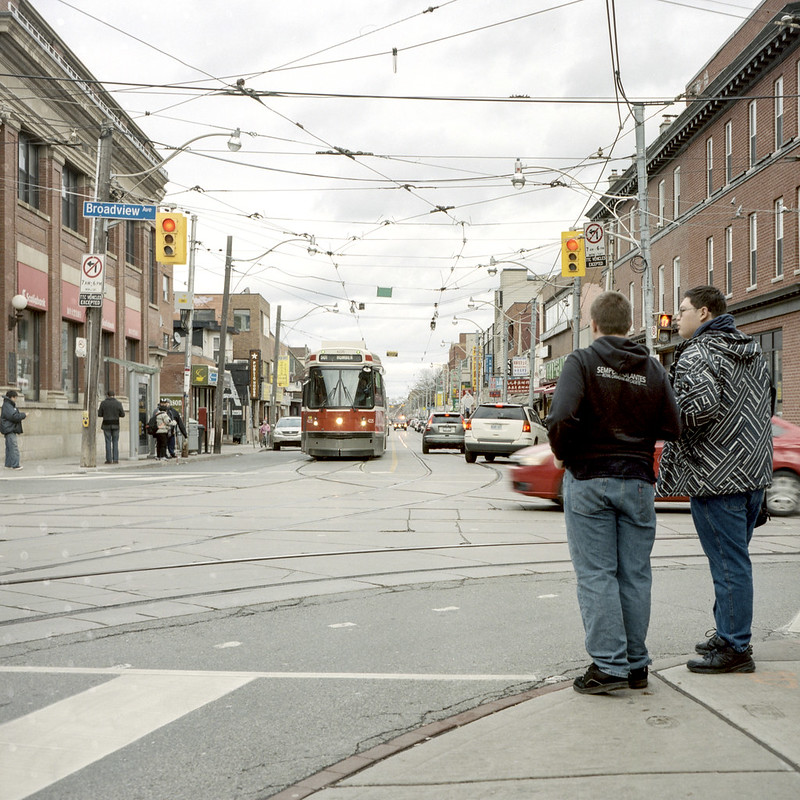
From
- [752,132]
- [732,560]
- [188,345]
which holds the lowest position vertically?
[732,560]

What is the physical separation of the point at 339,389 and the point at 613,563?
79.4ft

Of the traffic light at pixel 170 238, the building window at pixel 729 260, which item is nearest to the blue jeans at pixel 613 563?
the traffic light at pixel 170 238

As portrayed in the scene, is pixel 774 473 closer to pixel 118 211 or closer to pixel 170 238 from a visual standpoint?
pixel 170 238

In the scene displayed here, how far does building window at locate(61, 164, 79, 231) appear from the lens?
31.8m

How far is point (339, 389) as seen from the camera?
→ 28484 mm

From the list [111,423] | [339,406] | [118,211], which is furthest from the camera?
[339,406]

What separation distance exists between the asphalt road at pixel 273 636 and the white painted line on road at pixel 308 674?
2 centimetres

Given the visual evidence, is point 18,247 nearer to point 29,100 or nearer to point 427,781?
point 29,100

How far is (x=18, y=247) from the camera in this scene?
27469 mm

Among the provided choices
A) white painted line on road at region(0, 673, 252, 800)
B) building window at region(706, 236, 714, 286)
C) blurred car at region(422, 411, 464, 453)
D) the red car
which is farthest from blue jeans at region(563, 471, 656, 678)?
blurred car at region(422, 411, 464, 453)

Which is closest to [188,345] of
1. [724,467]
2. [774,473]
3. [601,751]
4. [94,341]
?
[94,341]

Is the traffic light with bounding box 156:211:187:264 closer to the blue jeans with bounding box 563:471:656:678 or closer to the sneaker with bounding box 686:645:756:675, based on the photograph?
A: the blue jeans with bounding box 563:471:656:678

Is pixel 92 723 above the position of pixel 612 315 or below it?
below

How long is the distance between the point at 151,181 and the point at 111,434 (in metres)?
18.1
